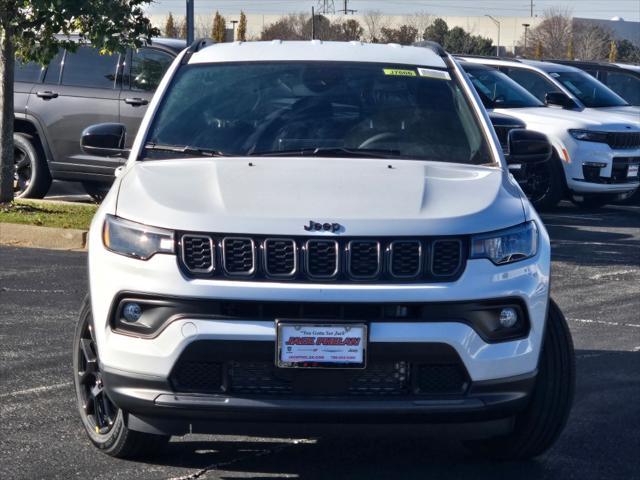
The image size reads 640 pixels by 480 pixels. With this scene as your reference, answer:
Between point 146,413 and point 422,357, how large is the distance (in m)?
1.02

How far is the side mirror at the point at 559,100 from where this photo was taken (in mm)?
16297

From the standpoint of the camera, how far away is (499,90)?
1644 cm

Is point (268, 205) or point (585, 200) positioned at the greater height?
point (268, 205)

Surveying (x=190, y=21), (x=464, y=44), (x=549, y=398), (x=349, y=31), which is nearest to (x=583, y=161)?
(x=190, y=21)

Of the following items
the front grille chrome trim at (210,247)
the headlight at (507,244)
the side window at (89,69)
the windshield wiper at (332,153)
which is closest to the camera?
the front grille chrome trim at (210,247)

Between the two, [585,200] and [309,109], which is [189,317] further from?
[585,200]

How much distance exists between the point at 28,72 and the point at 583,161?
21.2 feet

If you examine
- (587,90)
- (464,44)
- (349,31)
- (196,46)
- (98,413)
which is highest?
(196,46)

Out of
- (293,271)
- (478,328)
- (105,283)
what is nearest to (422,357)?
(478,328)

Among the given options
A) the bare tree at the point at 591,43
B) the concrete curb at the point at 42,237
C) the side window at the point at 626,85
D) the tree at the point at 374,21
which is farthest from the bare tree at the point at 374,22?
the concrete curb at the point at 42,237

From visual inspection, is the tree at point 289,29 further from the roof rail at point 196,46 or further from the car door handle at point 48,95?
the roof rail at point 196,46

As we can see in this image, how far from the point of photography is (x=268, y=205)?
15.8ft

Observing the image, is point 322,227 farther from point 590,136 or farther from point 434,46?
point 590,136

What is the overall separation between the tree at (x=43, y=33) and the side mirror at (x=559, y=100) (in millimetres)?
5365
